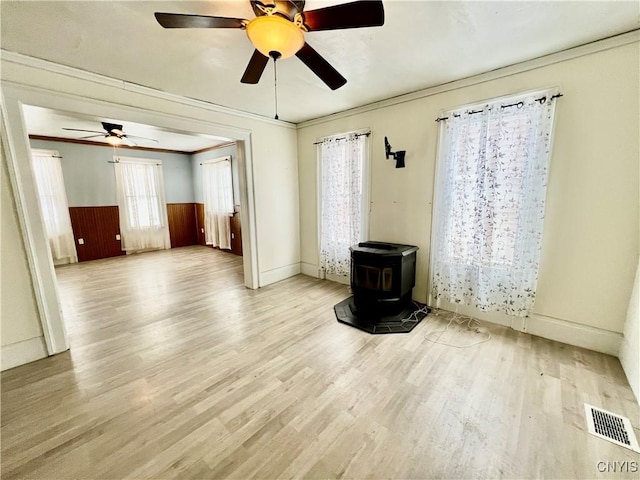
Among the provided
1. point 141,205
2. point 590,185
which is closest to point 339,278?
point 590,185

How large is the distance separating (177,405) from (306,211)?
3234 millimetres

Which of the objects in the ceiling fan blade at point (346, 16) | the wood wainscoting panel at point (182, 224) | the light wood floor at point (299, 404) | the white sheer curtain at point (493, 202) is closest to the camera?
the ceiling fan blade at point (346, 16)

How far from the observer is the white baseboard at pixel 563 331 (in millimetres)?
2236

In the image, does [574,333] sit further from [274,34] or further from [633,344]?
[274,34]

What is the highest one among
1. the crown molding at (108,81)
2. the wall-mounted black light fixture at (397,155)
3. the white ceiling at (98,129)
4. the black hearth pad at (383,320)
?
the white ceiling at (98,129)

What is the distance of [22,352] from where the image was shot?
7.39 ft

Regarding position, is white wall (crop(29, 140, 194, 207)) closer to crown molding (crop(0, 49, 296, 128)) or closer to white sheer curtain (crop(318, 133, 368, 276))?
crown molding (crop(0, 49, 296, 128))

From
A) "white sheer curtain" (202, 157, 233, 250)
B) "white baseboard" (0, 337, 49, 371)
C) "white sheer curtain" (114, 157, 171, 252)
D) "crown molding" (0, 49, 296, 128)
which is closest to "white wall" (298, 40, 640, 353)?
"crown molding" (0, 49, 296, 128)

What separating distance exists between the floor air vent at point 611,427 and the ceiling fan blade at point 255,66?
119 inches

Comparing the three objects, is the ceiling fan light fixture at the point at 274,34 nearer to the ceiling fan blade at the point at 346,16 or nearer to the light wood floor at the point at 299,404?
the ceiling fan blade at the point at 346,16

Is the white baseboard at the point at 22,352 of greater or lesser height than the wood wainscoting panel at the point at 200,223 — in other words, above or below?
below

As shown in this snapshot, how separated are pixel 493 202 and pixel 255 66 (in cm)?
243

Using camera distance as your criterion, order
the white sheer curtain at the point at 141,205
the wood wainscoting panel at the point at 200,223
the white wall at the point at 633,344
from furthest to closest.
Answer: the wood wainscoting panel at the point at 200,223 < the white sheer curtain at the point at 141,205 < the white wall at the point at 633,344

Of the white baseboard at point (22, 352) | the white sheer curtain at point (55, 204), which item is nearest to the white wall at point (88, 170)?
the white sheer curtain at point (55, 204)
